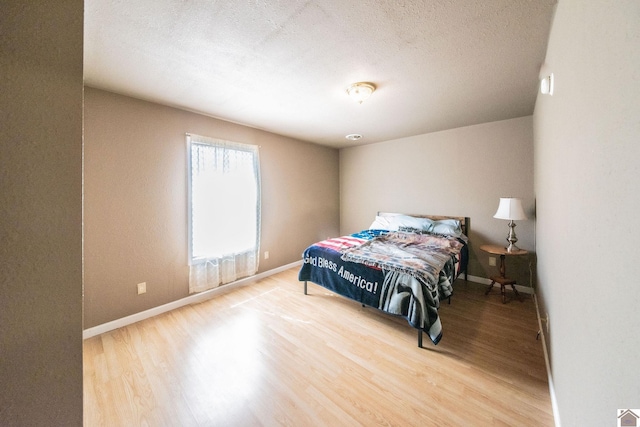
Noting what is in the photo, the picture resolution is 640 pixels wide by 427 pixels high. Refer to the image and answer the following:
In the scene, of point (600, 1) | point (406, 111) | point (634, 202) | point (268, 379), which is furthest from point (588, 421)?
point (406, 111)

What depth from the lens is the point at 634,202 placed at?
1.75 ft

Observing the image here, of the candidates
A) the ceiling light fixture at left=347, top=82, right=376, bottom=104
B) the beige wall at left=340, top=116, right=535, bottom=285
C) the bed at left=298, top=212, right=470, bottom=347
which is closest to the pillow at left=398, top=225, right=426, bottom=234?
the bed at left=298, top=212, right=470, bottom=347

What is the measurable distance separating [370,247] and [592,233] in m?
2.14

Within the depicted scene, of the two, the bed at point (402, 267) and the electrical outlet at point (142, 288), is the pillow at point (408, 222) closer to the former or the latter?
the bed at point (402, 267)

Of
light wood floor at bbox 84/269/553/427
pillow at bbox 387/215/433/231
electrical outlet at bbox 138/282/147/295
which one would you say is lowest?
light wood floor at bbox 84/269/553/427

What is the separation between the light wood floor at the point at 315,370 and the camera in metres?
1.38

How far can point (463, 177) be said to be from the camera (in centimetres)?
346

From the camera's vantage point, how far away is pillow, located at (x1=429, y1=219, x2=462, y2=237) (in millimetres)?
3289

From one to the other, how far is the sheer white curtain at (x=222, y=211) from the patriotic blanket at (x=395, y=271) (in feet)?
3.40

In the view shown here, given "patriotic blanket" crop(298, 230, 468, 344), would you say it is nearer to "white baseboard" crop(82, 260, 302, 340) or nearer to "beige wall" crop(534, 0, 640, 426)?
"beige wall" crop(534, 0, 640, 426)

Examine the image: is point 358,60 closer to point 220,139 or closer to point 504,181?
point 220,139

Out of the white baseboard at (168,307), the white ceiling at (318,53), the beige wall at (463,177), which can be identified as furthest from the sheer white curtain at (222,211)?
the beige wall at (463,177)
